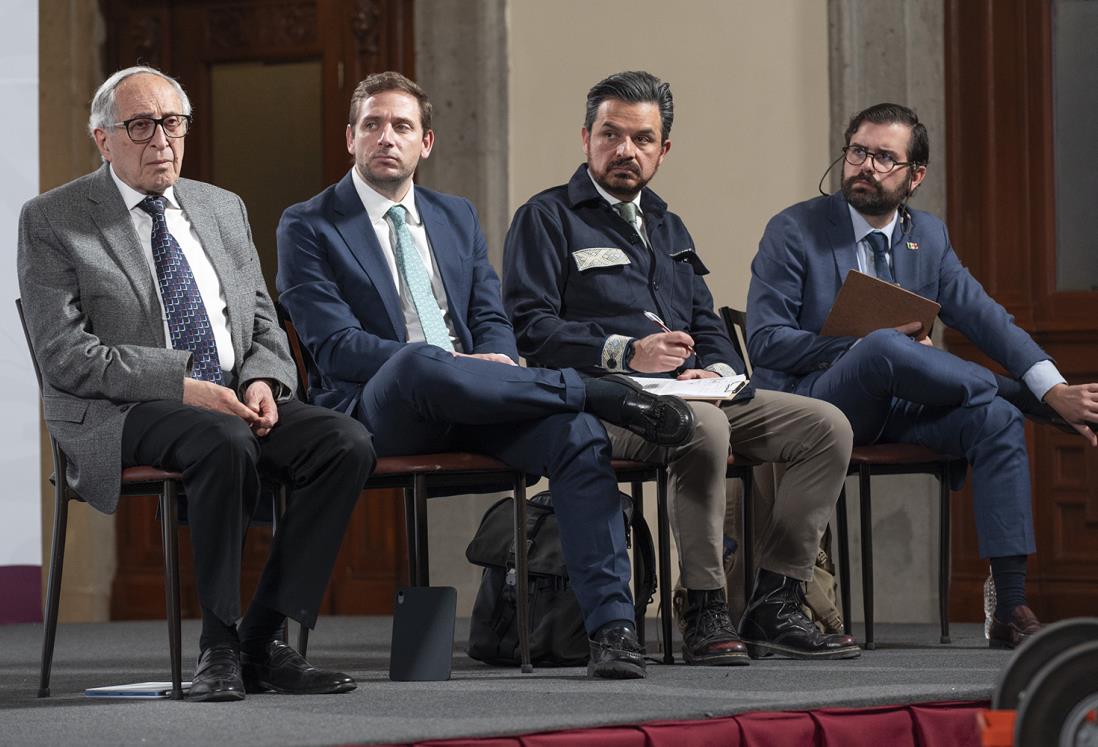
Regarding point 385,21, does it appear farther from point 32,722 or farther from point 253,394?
point 32,722

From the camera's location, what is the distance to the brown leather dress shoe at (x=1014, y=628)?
3.48 m

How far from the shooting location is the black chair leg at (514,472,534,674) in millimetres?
3189

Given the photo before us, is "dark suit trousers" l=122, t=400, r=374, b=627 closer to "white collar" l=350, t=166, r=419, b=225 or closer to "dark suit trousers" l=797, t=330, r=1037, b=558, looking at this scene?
"white collar" l=350, t=166, r=419, b=225

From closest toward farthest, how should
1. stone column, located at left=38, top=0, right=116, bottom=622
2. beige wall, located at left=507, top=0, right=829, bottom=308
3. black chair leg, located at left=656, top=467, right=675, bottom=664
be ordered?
black chair leg, located at left=656, top=467, right=675, bottom=664, beige wall, located at left=507, top=0, right=829, bottom=308, stone column, located at left=38, top=0, right=116, bottom=622

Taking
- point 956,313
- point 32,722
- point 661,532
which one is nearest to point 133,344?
point 32,722

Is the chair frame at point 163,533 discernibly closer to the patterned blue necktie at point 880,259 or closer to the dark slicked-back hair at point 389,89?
the dark slicked-back hair at point 389,89

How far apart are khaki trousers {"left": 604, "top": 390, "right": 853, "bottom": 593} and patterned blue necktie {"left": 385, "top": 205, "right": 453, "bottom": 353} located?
44 cm

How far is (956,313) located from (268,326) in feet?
5.79

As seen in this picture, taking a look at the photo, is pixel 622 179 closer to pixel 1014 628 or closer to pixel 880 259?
pixel 880 259

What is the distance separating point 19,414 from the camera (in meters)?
5.10

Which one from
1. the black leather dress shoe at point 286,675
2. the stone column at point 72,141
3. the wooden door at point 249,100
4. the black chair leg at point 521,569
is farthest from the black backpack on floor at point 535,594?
the stone column at point 72,141

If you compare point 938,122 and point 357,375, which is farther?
point 938,122

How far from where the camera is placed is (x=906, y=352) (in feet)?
11.4

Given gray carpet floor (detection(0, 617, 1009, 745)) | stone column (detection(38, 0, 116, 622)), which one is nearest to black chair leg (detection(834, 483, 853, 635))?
gray carpet floor (detection(0, 617, 1009, 745))
